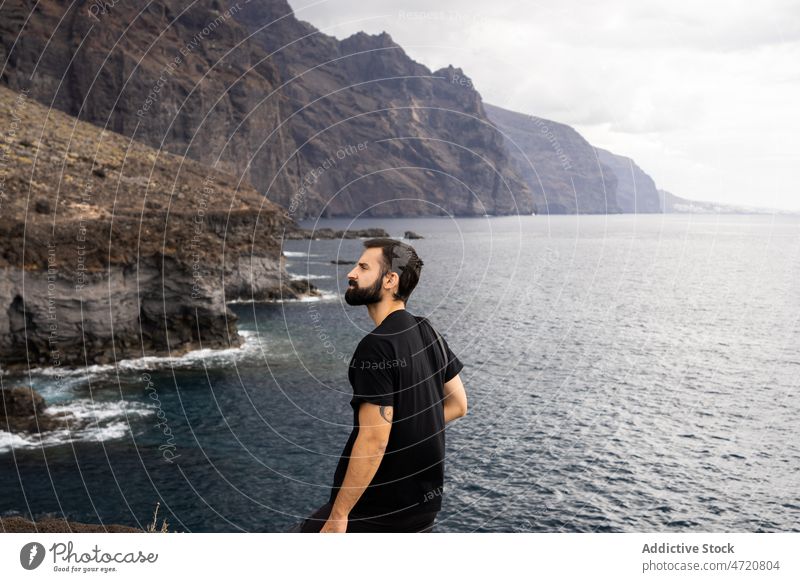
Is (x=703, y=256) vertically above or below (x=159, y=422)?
above

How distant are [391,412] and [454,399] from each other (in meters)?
1.32

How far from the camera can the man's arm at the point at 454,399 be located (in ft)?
21.3

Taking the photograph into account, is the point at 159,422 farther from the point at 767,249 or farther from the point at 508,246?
the point at 767,249

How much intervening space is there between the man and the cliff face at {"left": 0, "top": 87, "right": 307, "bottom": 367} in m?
48.5

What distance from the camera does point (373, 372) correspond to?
533cm

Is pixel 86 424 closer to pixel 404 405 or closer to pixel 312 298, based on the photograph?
pixel 404 405

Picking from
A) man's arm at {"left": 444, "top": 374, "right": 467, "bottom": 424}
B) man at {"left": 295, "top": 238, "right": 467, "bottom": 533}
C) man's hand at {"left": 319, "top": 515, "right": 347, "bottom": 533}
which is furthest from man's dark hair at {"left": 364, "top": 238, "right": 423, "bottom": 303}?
man's hand at {"left": 319, "top": 515, "right": 347, "bottom": 533}

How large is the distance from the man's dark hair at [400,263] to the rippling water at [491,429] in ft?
84.6

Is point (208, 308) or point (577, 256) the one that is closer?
point (208, 308)

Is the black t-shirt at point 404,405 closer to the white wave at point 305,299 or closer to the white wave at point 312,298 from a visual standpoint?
the white wave at point 305,299

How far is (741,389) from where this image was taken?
5322 centimetres

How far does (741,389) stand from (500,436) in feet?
78.7

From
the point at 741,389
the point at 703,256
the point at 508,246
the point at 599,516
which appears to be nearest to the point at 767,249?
the point at 703,256

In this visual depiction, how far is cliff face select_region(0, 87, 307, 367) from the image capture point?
4888cm
